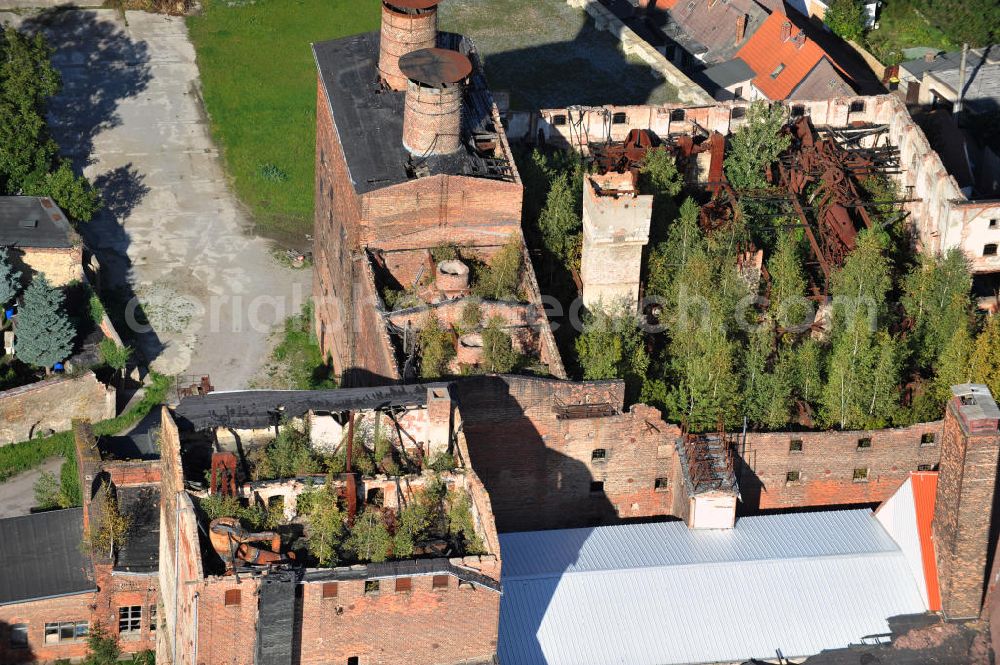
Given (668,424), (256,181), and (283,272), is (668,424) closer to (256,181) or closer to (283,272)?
(283,272)

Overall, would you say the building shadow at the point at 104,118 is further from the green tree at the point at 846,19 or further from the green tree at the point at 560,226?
the green tree at the point at 846,19

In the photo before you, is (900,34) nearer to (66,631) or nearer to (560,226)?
(560,226)

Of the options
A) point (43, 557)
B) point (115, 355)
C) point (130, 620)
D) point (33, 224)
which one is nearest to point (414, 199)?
point (115, 355)

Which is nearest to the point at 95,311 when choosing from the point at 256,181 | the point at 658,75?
the point at 256,181

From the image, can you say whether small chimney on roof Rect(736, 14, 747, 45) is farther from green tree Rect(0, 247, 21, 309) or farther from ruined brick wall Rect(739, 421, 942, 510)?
green tree Rect(0, 247, 21, 309)

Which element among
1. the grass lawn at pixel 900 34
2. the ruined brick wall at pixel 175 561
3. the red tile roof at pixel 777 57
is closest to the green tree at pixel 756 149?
the red tile roof at pixel 777 57
